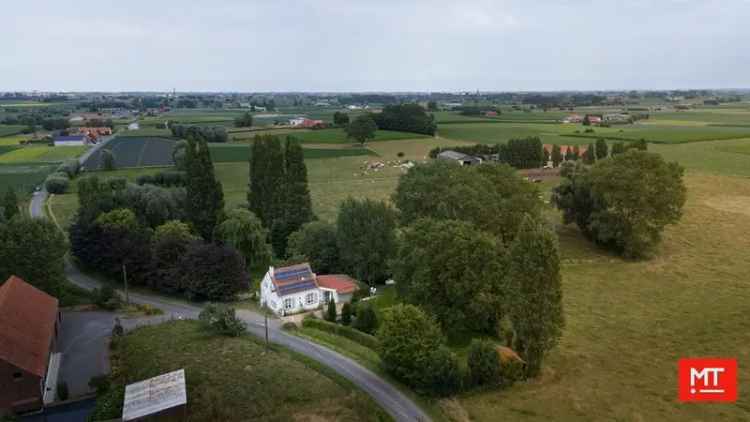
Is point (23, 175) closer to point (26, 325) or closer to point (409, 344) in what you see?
point (26, 325)

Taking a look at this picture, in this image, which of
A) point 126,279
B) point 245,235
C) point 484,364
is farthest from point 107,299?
point 484,364

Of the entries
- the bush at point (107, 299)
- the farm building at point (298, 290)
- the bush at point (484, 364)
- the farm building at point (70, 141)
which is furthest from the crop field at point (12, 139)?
the bush at point (484, 364)

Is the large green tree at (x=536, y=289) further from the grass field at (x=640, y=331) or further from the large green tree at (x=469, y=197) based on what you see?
the large green tree at (x=469, y=197)

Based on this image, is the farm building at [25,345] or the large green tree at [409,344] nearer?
the farm building at [25,345]

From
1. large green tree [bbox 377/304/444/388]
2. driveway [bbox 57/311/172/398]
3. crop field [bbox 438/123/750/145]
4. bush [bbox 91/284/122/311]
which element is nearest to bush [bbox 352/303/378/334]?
large green tree [bbox 377/304/444/388]

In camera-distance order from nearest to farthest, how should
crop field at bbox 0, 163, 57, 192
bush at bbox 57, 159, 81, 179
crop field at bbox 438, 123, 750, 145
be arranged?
1. crop field at bbox 0, 163, 57, 192
2. bush at bbox 57, 159, 81, 179
3. crop field at bbox 438, 123, 750, 145

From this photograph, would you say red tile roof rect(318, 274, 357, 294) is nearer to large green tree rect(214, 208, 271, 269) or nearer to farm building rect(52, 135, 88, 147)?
large green tree rect(214, 208, 271, 269)
